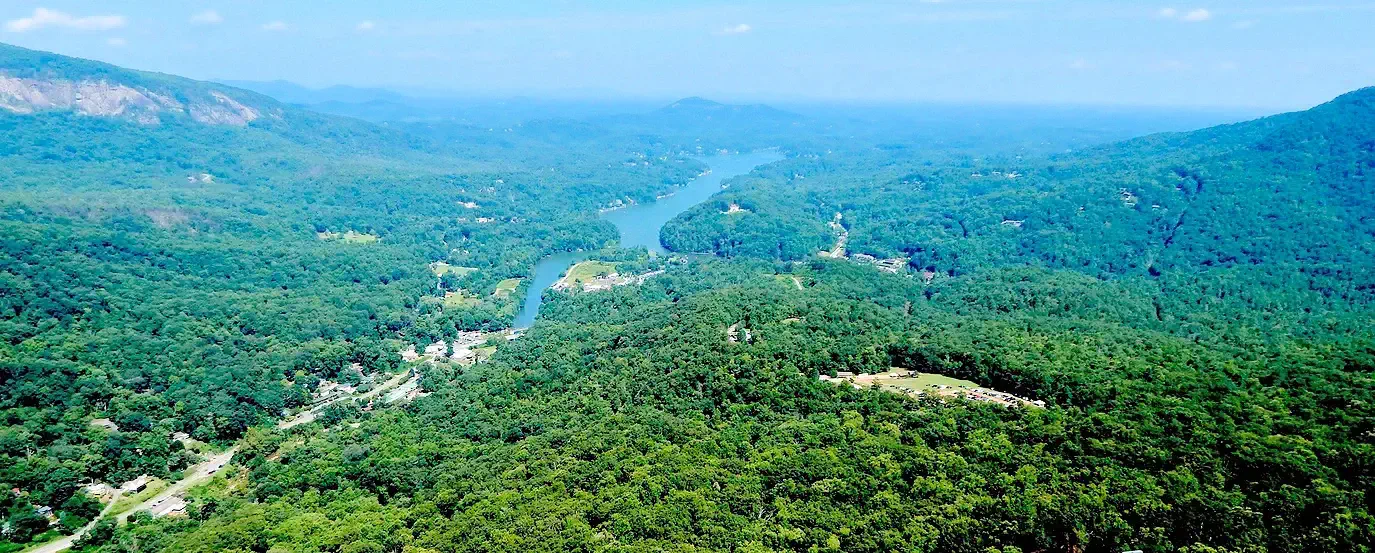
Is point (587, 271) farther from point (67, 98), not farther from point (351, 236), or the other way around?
point (67, 98)

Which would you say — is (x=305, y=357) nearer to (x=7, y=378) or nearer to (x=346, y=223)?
(x=7, y=378)

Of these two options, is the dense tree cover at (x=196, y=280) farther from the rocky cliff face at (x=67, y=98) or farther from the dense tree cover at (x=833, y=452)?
the dense tree cover at (x=833, y=452)

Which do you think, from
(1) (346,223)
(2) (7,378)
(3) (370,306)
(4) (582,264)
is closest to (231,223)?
(1) (346,223)

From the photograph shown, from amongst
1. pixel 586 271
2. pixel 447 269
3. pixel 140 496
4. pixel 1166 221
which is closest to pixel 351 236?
pixel 447 269

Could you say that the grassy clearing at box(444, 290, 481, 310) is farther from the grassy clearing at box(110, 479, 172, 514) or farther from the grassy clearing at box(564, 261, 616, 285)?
the grassy clearing at box(110, 479, 172, 514)

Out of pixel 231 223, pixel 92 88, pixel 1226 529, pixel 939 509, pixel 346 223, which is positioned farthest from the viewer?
pixel 92 88
